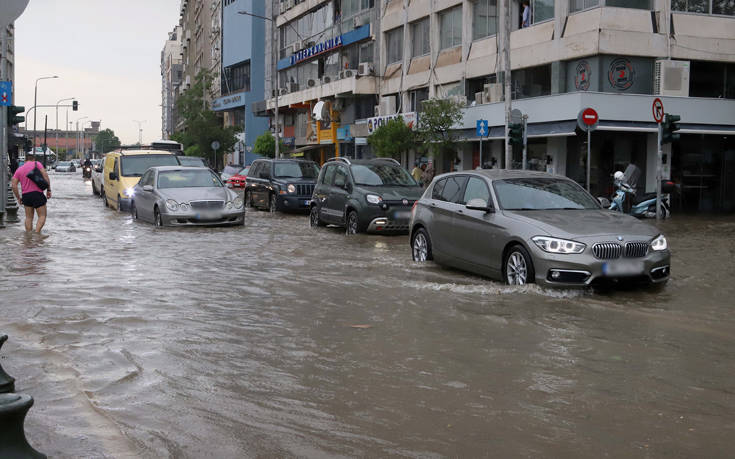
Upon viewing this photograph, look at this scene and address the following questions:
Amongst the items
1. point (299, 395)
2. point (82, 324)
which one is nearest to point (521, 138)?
point (82, 324)

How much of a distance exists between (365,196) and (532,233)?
8.63 m

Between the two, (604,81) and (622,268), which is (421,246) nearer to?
(622,268)

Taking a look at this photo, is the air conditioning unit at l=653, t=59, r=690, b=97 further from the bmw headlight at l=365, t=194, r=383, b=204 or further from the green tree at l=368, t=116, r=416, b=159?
the bmw headlight at l=365, t=194, r=383, b=204

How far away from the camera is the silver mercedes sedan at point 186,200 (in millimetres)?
19781

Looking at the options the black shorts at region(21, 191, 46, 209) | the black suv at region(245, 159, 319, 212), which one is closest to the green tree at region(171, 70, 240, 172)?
the black suv at region(245, 159, 319, 212)

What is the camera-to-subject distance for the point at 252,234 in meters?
18.9

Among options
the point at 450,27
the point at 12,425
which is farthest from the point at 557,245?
the point at 450,27

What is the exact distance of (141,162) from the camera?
86.6 ft

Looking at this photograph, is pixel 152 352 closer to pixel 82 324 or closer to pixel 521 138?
pixel 82 324

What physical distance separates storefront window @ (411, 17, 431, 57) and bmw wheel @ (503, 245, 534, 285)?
99.0 ft

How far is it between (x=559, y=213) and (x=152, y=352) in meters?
5.65

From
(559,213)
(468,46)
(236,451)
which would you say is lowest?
(236,451)

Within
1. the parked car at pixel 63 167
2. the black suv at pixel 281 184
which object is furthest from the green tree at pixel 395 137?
the parked car at pixel 63 167

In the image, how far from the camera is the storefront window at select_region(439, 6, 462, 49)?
121 ft
